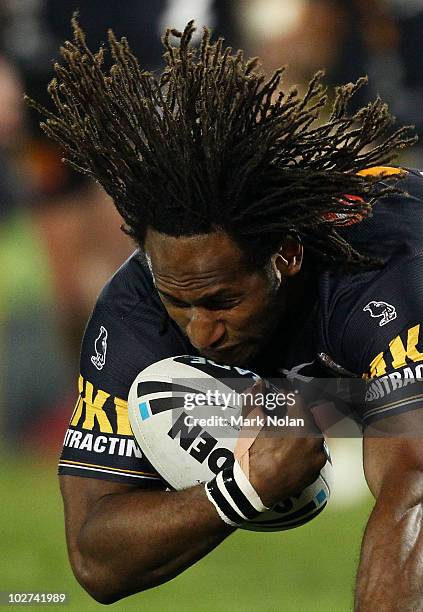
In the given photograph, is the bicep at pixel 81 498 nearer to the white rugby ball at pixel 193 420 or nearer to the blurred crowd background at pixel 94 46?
the white rugby ball at pixel 193 420

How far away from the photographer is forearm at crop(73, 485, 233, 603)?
13.0ft

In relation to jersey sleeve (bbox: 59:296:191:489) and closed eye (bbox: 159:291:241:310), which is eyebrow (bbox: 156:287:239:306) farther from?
jersey sleeve (bbox: 59:296:191:489)

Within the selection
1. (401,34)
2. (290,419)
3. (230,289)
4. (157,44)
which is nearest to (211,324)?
(230,289)

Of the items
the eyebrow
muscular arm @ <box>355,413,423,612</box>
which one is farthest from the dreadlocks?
muscular arm @ <box>355,413,423,612</box>

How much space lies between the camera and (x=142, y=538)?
409cm

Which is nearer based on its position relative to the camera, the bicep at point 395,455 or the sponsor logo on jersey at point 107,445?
the bicep at point 395,455

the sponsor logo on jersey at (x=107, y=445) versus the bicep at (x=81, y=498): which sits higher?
the sponsor logo on jersey at (x=107, y=445)

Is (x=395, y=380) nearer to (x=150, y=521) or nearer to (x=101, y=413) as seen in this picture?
(x=150, y=521)

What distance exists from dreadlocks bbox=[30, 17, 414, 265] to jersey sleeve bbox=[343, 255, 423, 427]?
14 cm

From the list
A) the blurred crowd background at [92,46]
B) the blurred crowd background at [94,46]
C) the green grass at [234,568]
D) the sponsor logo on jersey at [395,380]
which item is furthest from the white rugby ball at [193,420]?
the blurred crowd background at [94,46]

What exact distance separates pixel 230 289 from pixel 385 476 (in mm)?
675

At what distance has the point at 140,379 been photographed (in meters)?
4.16

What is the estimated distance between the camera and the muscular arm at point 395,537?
3.30 meters

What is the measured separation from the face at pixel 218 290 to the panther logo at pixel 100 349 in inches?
18.9
